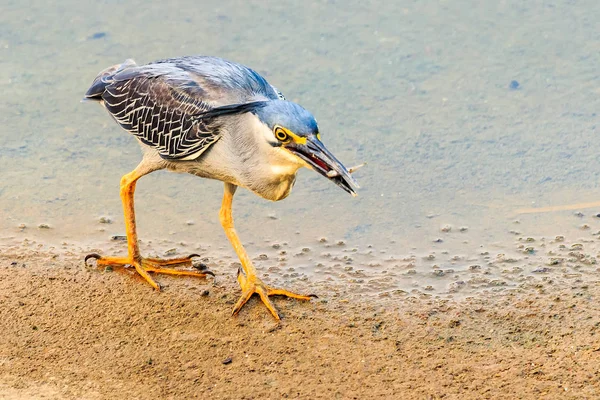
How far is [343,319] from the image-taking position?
5.43 meters

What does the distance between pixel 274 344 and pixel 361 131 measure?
11.3ft

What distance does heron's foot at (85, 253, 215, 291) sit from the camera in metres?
5.96

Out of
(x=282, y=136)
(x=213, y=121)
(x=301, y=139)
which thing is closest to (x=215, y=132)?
(x=213, y=121)

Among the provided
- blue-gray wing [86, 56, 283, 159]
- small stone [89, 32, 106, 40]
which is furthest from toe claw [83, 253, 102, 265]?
small stone [89, 32, 106, 40]

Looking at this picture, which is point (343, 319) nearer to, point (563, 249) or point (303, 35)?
point (563, 249)

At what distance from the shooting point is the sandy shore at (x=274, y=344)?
15.5ft

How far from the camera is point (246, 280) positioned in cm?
571

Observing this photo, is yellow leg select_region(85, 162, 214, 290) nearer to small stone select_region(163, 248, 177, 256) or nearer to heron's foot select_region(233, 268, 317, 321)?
small stone select_region(163, 248, 177, 256)

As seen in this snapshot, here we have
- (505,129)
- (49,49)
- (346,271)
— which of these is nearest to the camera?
(346,271)

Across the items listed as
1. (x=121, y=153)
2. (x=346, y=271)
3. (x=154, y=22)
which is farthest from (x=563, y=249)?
(x=154, y=22)

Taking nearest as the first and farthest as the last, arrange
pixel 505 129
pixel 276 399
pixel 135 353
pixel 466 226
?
→ pixel 276 399 < pixel 135 353 < pixel 466 226 < pixel 505 129

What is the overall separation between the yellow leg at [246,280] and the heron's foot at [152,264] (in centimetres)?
32

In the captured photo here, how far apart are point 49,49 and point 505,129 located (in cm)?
522

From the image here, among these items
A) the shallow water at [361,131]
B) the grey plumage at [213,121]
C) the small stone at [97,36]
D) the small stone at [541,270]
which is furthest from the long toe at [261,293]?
the small stone at [97,36]
